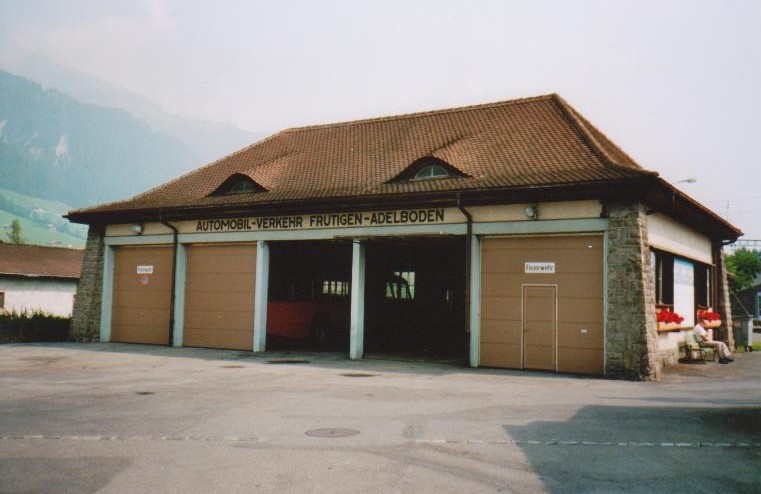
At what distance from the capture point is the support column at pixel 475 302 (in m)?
16.5

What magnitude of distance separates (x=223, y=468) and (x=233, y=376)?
790 centimetres

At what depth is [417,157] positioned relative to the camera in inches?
786

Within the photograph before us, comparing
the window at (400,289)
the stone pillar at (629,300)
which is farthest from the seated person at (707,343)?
the window at (400,289)

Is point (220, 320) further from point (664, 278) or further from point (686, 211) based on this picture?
point (686, 211)

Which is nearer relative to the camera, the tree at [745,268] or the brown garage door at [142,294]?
the brown garage door at [142,294]

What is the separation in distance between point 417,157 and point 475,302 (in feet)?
17.5

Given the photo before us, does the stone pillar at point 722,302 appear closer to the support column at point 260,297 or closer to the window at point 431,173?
the window at point 431,173

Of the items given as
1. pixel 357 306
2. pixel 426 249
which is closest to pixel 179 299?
pixel 357 306

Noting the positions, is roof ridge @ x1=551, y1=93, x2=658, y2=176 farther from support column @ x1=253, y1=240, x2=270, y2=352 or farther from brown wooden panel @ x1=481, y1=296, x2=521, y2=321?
support column @ x1=253, y1=240, x2=270, y2=352

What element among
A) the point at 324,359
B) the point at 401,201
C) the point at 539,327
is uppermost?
the point at 401,201

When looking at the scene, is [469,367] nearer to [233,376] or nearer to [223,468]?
[233,376]

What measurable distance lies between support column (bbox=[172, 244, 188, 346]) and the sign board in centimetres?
1113

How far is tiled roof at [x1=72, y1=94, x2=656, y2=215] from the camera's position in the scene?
54.7 ft

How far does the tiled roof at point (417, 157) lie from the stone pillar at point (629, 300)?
115 cm
